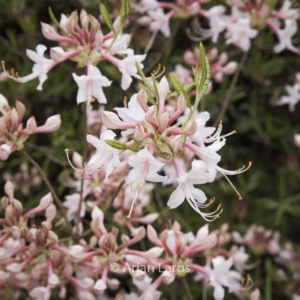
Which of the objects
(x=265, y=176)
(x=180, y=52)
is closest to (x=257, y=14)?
(x=180, y=52)

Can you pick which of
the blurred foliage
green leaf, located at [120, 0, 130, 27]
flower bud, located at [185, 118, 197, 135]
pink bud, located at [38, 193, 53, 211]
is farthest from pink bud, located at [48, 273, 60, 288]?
the blurred foliage

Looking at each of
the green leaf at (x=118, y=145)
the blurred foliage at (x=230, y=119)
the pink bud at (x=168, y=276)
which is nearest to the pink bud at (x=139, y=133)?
the green leaf at (x=118, y=145)

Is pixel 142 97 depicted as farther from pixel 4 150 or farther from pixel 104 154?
pixel 4 150

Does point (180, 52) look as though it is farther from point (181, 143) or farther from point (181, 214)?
point (181, 143)

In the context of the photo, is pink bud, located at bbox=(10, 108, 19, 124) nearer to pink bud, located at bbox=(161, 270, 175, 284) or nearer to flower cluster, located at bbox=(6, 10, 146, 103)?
flower cluster, located at bbox=(6, 10, 146, 103)

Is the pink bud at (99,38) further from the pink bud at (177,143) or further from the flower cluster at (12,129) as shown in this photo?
the pink bud at (177,143)
